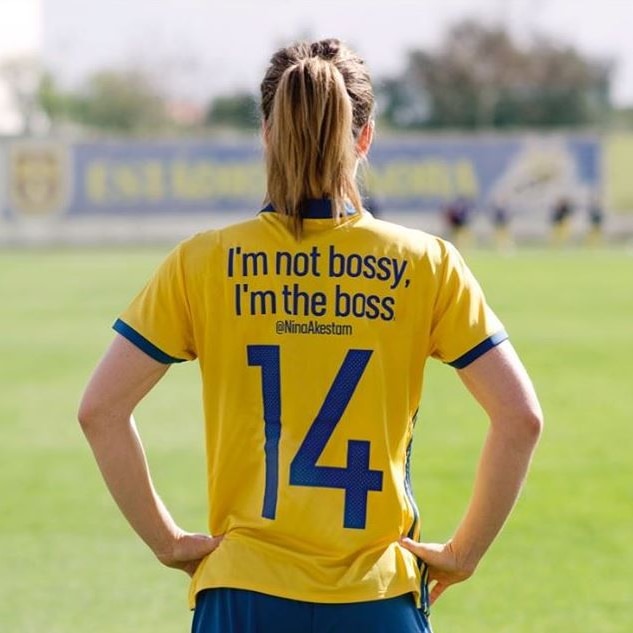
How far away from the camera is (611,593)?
668cm

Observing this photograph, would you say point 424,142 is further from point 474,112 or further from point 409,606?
point 409,606

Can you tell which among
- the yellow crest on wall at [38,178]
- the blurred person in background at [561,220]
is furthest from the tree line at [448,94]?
the blurred person in background at [561,220]

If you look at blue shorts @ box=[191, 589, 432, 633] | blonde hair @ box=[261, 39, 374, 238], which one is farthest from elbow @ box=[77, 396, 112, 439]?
blonde hair @ box=[261, 39, 374, 238]

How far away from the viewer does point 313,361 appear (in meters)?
2.90

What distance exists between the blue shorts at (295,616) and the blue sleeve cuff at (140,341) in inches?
19.2

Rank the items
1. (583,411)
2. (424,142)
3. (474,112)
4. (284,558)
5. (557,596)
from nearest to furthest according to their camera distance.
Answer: (284,558)
(557,596)
(583,411)
(424,142)
(474,112)

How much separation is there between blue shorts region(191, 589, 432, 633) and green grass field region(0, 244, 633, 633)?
3.31 m

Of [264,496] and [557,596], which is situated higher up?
[264,496]

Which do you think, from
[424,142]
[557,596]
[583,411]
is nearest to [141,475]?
[557,596]

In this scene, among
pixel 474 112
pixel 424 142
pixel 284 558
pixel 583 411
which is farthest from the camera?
pixel 474 112

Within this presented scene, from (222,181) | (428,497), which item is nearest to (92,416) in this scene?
(428,497)

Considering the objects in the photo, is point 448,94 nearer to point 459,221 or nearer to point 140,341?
point 459,221

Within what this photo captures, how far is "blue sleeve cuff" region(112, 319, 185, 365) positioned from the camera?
2922mm

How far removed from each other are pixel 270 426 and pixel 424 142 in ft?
160
